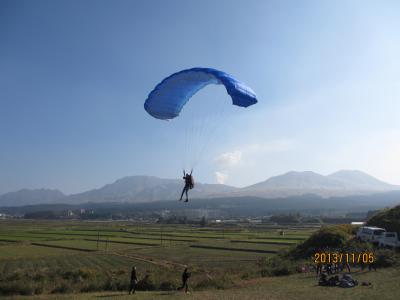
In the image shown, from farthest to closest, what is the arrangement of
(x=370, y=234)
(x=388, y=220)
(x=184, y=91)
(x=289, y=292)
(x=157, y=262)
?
(x=157, y=262)
(x=388, y=220)
(x=370, y=234)
(x=184, y=91)
(x=289, y=292)

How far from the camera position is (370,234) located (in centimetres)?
2933

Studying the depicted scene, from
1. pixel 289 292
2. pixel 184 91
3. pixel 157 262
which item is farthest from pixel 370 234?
pixel 157 262

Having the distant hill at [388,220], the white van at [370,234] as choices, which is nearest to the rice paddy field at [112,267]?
the white van at [370,234]

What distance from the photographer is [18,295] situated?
69.0 feet

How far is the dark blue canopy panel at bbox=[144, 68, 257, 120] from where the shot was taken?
65.4 feet

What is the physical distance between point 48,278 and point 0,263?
18964 mm

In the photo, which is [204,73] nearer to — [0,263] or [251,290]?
[251,290]

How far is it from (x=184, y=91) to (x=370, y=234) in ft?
53.7

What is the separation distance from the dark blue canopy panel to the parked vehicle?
1412cm

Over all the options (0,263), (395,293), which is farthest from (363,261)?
(0,263)
